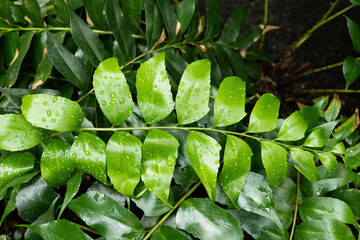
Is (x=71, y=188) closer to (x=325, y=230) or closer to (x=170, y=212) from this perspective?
(x=170, y=212)

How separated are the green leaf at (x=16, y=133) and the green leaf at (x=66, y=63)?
0.15m

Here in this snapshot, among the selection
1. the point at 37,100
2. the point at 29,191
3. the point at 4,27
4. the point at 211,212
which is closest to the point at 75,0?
the point at 4,27

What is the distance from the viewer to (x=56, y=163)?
2.14 feet

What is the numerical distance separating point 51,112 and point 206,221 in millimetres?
398

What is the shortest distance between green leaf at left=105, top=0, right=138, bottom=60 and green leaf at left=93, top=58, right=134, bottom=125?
0.49 ft

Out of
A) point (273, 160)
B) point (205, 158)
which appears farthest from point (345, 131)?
point (205, 158)

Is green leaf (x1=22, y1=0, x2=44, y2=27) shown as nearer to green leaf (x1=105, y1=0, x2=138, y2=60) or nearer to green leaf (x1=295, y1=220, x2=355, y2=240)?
green leaf (x1=105, y1=0, x2=138, y2=60)

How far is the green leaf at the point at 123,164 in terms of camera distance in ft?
1.95

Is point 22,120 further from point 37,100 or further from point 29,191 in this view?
point 29,191

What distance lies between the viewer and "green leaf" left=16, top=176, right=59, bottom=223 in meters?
0.72

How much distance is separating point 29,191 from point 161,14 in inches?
22.3

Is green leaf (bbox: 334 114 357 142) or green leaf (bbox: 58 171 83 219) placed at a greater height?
green leaf (bbox: 58 171 83 219)

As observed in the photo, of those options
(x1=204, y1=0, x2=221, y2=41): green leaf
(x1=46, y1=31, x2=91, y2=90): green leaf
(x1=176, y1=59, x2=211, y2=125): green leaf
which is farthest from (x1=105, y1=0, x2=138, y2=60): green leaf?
(x1=204, y1=0, x2=221, y2=41): green leaf

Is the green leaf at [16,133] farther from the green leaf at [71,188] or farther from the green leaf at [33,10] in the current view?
the green leaf at [33,10]
